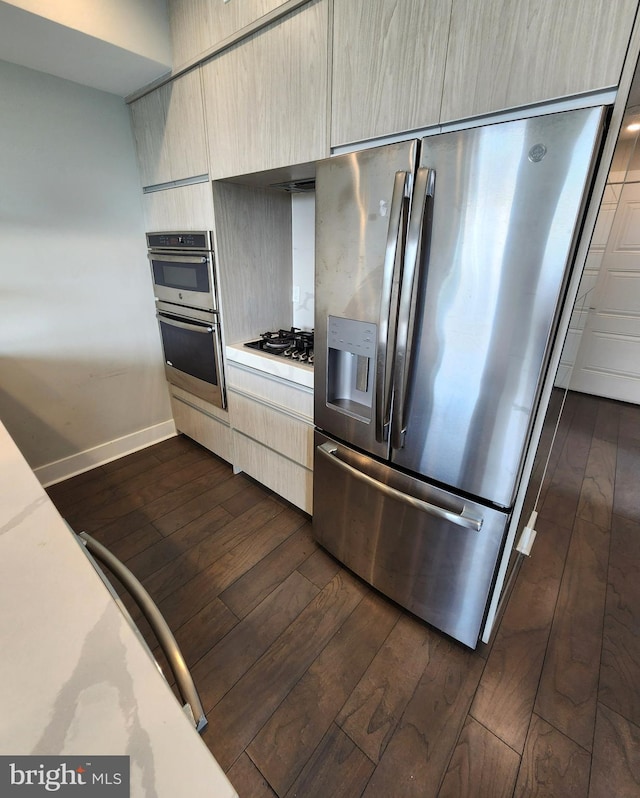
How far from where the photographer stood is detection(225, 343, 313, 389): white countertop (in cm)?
166

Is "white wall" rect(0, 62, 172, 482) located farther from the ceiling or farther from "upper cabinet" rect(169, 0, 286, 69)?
"upper cabinet" rect(169, 0, 286, 69)

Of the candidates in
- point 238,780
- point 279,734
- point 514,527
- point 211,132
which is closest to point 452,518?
point 514,527

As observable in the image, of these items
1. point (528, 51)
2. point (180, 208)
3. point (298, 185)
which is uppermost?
point (528, 51)

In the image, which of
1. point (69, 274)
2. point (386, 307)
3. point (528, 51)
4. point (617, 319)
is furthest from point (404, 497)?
point (617, 319)

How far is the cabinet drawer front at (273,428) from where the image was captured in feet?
5.90

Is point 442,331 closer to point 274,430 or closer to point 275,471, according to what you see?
point 274,430

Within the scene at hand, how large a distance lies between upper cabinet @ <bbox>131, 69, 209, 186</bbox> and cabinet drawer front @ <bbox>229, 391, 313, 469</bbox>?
127 cm

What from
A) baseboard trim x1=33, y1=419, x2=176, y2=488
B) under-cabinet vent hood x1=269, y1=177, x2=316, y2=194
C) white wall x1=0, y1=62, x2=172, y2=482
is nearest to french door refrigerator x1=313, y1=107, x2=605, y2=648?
under-cabinet vent hood x1=269, y1=177, x2=316, y2=194

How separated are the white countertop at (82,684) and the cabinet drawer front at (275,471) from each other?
1338 millimetres

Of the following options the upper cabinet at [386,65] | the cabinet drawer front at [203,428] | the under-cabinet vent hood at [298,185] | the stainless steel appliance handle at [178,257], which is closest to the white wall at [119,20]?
the under-cabinet vent hood at [298,185]

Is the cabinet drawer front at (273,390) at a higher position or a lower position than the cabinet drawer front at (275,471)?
higher

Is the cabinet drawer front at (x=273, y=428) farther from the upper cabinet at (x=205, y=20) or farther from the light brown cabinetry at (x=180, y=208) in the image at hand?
the upper cabinet at (x=205, y=20)

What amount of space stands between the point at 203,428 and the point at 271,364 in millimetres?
1045

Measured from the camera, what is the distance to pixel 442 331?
109 centimetres
